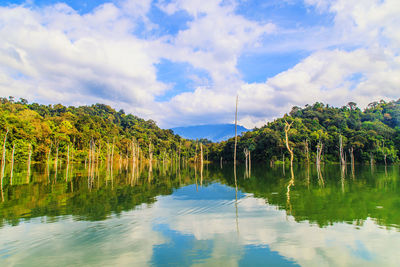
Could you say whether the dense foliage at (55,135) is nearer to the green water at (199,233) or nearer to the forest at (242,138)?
the forest at (242,138)

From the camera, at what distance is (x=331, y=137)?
216 ft

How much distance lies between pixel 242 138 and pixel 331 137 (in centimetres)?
2801

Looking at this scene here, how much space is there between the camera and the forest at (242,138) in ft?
149

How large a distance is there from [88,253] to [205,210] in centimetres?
563

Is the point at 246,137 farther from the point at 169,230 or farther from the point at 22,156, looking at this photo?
the point at 169,230

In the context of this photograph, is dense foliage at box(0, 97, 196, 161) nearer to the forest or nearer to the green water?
the forest

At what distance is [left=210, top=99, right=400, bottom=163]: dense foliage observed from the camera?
5709 centimetres

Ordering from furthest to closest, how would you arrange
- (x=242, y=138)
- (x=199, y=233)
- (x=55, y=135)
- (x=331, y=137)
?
(x=242, y=138) < (x=331, y=137) < (x=55, y=135) < (x=199, y=233)

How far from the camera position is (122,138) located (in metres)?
76.9

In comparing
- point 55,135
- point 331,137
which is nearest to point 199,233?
point 55,135

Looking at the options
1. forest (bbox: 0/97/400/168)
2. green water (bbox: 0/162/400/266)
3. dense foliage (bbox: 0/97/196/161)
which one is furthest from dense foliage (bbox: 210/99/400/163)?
green water (bbox: 0/162/400/266)

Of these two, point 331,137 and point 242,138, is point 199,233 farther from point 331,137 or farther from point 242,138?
point 242,138

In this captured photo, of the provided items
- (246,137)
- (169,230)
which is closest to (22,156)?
(169,230)

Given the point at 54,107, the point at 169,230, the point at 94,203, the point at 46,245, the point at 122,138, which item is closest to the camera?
the point at 46,245
